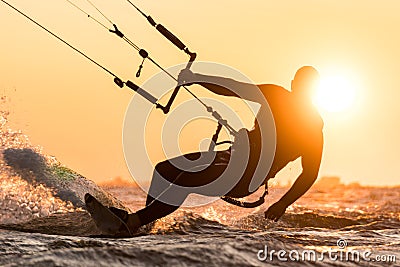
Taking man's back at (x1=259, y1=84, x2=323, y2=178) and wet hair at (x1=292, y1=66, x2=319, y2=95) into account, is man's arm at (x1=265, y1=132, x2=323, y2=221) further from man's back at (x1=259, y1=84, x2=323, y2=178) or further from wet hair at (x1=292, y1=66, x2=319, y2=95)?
wet hair at (x1=292, y1=66, x2=319, y2=95)

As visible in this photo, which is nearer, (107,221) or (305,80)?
(107,221)

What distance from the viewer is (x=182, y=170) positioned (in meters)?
8.59

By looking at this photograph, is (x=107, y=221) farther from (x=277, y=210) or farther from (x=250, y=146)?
(x=277, y=210)

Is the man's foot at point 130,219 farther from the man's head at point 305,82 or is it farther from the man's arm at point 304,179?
the man's head at point 305,82

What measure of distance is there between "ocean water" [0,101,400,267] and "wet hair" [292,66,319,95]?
1.75 meters

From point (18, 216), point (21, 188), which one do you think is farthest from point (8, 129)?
point (18, 216)

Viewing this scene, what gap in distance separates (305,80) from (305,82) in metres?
0.03

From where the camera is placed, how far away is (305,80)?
889 cm

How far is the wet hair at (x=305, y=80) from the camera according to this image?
8867 mm

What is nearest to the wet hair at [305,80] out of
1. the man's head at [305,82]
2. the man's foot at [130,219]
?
the man's head at [305,82]

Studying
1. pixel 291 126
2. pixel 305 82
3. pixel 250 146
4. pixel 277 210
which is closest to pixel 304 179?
pixel 277 210

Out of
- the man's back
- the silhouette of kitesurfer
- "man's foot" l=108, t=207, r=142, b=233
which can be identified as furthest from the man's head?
"man's foot" l=108, t=207, r=142, b=233

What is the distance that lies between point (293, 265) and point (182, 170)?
286cm

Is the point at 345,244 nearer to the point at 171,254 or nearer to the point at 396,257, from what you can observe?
the point at 396,257
